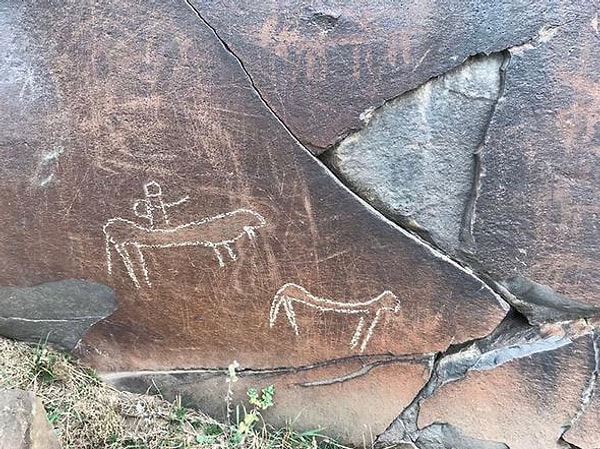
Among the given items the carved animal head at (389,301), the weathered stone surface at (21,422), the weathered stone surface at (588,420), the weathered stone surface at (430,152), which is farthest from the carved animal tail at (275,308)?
the weathered stone surface at (588,420)

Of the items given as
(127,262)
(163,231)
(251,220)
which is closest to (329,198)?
(251,220)

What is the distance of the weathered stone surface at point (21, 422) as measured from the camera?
56.7 inches

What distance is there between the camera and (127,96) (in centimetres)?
172

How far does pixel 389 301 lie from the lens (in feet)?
5.99

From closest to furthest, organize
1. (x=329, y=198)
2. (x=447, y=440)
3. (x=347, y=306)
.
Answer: (x=329, y=198) < (x=347, y=306) < (x=447, y=440)

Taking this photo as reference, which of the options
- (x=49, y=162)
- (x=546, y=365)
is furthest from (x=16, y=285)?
(x=546, y=365)

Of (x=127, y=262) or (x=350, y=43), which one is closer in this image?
(x=350, y=43)

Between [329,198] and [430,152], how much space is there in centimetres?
27

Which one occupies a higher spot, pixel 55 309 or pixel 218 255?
pixel 218 255

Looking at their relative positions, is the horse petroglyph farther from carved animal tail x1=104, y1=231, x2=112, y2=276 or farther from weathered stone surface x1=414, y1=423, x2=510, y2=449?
weathered stone surface x1=414, y1=423, x2=510, y2=449

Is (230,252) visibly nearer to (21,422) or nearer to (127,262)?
(127,262)

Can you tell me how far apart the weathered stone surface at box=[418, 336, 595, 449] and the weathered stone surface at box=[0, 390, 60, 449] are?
1.01m

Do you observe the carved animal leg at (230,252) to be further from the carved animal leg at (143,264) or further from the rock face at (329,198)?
the carved animal leg at (143,264)

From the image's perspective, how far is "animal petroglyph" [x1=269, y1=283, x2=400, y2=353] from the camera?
1.83 meters
